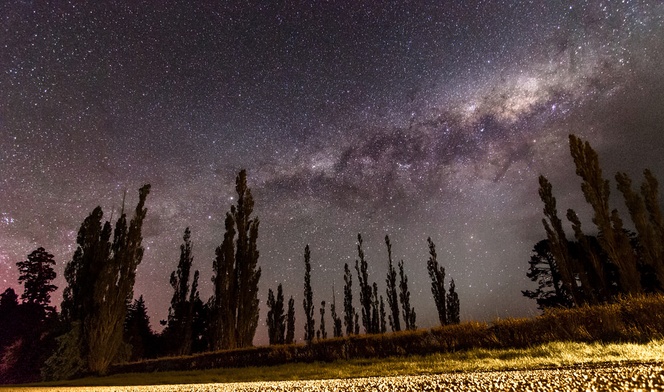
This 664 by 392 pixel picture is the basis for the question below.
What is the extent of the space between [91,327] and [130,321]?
2294 cm

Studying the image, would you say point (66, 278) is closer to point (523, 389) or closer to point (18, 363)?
point (18, 363)

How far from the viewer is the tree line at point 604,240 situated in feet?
55.6

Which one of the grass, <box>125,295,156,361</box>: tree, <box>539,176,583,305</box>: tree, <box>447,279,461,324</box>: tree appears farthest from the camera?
<box>447,279,461,324</box>: tree

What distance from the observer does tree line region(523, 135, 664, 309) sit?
1694 centimetres

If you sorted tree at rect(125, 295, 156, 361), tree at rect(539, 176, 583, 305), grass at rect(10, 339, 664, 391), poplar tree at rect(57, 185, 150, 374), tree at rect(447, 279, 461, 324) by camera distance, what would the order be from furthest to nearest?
tree at rect(447, 279, 461, 324)
tree at rect(125, 295, 156, 361)
tree at rect(539, 176, 583, 305)
poplar tree at rect(57, 185, 150, 374)
grass at rect(10, 339, 664, 391)

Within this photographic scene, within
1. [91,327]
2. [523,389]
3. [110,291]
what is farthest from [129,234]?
[523,389]

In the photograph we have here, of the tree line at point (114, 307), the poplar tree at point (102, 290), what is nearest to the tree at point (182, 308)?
the tree line at point (114, 307)

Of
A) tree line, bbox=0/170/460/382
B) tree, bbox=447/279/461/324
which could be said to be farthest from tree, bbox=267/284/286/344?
tree, bbox=447/279/461/324

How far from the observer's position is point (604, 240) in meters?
17.8

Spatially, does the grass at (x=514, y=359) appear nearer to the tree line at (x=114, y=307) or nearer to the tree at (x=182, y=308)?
the tree line at (x=114, y=307)

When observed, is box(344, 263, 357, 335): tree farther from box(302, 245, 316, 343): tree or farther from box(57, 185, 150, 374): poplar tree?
box(57, 185, 150, 374): poplar tree

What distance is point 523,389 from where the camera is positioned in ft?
7.65

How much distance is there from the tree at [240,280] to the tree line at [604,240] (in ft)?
54.7

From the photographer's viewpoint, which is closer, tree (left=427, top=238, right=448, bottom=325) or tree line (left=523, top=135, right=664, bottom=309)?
tree line (left=523, top=135, right=664, bottom=309)
